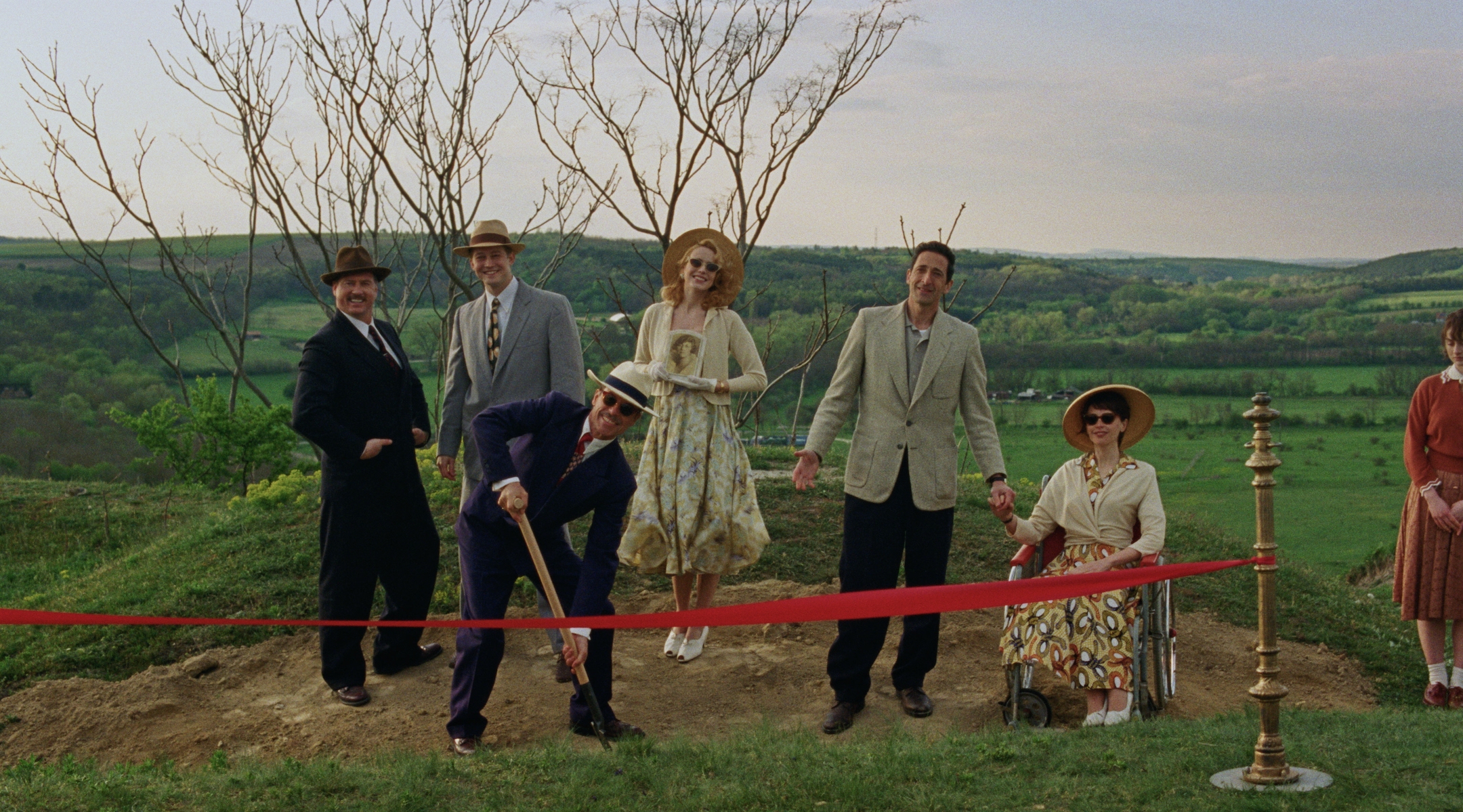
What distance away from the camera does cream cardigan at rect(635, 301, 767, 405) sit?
585 centimetres

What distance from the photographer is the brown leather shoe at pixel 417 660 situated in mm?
5871

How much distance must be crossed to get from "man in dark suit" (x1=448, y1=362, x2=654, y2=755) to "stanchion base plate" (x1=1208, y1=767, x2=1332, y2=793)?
226cm

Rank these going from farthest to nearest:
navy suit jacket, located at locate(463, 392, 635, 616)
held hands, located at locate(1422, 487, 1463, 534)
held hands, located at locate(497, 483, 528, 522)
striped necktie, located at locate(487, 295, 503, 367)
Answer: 1. striped necktie, located at locate(487, 295, 503, 367)
2. held hands, located at locate(1422, 487, 1463, 534)
3. navy suit jacket, located at locate(463, 392, 635, 616)
4. held hands, located at locate(497, 483, 528, 522)

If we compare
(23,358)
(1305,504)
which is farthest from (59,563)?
(23,358)

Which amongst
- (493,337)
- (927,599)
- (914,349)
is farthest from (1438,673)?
(493,337)

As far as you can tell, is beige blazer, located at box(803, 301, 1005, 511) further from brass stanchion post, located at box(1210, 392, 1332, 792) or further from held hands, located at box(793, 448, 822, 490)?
brass stanchion post, located at box(1210, 392, 1332, 792)

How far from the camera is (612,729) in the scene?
4766mm

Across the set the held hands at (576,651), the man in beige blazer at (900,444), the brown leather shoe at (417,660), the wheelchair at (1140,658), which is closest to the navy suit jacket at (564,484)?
the held hands at (576,651)

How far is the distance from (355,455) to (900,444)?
2616 mm

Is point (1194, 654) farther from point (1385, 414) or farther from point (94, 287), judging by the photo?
point (94, 287)

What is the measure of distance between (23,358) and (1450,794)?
54360mm

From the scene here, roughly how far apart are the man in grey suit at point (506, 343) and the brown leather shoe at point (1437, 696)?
Answer: 4.48 m

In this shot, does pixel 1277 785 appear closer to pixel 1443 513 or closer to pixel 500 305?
pixel 1443 513

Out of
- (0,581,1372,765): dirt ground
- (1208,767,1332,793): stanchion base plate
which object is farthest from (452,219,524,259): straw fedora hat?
(1208,767,1332,793): stanchion base plate
